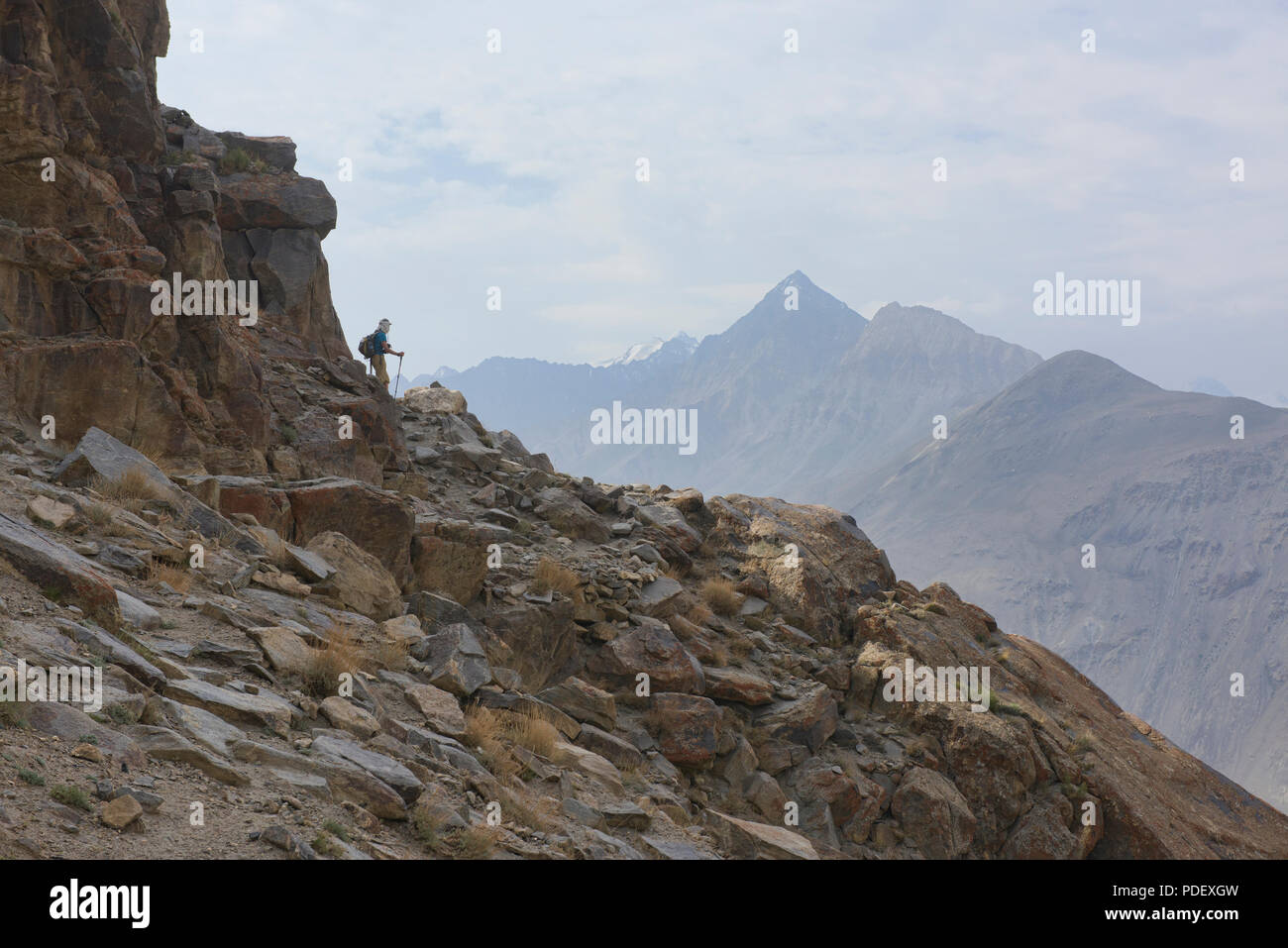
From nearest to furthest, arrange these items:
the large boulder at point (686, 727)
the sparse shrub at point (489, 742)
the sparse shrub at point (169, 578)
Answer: the sparse shrub at point (489, 742), the sparse shrub at point (169, 578), the large boulder at point (686, 727)

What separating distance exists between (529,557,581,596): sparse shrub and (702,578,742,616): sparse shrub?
3476 millimetres

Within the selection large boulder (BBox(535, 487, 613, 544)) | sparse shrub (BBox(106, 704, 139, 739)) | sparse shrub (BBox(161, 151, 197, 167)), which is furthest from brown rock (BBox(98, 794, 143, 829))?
sparse shrub (BBox(161, 151, 197, 167))

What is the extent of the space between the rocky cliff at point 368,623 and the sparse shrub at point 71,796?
18 millimetres

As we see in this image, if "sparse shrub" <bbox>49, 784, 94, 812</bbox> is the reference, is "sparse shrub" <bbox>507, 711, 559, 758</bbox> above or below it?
below

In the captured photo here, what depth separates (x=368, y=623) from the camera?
43.9 ft

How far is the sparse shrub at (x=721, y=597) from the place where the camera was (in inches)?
837

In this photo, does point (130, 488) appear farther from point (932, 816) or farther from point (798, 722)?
point (932, 816)

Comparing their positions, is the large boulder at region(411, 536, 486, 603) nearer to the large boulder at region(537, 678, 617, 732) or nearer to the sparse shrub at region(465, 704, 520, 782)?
the large boulder at region(537, 678, 617, 732)

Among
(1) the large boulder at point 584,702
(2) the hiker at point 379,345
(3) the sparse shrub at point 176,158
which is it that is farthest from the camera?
(2) the hiker at point 379,345

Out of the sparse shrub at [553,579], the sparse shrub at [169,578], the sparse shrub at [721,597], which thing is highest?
the sparse shrub at [169,578]

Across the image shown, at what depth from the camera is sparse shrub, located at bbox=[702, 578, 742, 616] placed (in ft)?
69.8

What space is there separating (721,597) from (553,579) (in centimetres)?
432

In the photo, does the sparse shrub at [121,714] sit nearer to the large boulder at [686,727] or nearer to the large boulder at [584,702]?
the large boulder at [584,702]

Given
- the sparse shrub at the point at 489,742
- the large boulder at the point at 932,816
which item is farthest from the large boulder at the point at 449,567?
the large boulder at the point at 932,816
